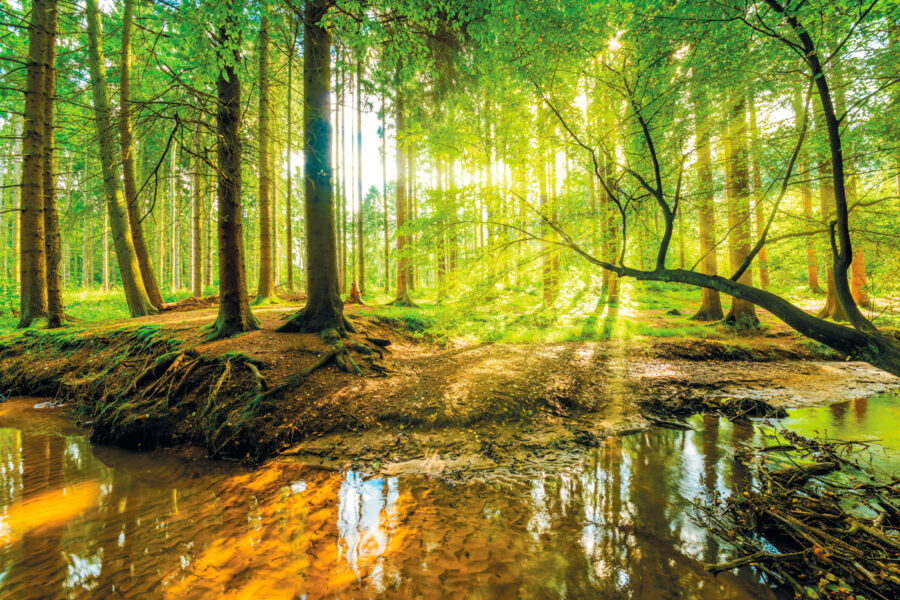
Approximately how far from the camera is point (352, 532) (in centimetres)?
285

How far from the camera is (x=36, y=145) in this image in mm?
7695

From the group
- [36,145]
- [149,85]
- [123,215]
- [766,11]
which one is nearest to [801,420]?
[766,11]

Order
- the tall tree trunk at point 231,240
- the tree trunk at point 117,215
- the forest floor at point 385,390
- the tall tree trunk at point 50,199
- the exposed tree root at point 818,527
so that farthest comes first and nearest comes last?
the tree trunk at point 117,215, the tall tree trunk at point 50,199, the tall tree trunk at point 231,240, the forest floor at point 385,390, the exposed tree root at point 818,527

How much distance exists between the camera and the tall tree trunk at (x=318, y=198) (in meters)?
6.28

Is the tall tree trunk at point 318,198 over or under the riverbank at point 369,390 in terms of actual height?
over

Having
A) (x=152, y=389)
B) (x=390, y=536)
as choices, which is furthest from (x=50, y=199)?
(x=390, y=536)

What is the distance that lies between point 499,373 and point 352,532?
4181 mm

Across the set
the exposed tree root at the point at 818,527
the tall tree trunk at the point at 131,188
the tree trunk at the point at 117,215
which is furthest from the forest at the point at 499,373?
the tall tree trunk at the point at 131,188

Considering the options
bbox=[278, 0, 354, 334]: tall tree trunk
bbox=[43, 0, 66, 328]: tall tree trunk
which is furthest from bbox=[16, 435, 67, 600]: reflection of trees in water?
bbox=[43, 0, 66, 328]: tall tree trunk

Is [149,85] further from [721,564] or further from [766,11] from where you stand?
[721,564]

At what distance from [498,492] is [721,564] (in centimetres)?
186

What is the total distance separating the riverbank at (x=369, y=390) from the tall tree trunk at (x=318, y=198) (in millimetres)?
513

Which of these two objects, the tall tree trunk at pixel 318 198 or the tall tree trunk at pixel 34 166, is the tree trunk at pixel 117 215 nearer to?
the tall tree trunk at pixel 34 166

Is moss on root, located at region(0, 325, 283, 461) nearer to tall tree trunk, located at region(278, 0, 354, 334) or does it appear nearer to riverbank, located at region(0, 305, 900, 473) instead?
riverbank, located at region(0, 305, 900, 473)
